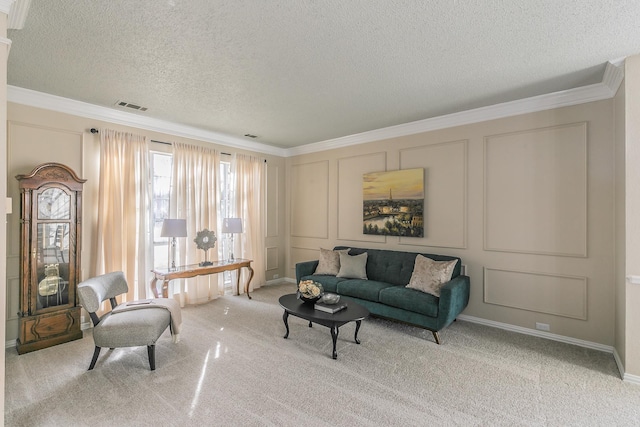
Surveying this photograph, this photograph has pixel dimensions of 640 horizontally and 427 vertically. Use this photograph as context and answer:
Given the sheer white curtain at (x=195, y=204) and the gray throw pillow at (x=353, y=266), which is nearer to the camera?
the gray throw pillow at (x=353, y=266)

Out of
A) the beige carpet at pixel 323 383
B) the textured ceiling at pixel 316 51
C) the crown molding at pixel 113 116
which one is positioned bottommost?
the beige carpet at pixel 323 383

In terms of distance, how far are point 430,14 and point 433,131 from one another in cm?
264

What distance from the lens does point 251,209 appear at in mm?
6043

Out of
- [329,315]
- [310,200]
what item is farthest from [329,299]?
[310,200]

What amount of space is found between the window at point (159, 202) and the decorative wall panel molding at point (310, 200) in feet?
8.33

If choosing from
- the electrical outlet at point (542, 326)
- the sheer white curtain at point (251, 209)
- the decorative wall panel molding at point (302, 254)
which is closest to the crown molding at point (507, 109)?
the sheer white curtain at point (251, 209)

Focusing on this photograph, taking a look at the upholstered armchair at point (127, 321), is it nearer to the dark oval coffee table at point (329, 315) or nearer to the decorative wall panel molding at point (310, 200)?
the dark oval coffee table at point (329, 315)

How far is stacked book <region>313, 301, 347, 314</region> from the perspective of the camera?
11.3ft

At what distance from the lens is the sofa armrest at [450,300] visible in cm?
352

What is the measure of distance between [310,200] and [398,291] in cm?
296

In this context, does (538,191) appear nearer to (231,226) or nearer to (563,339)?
(563,339)

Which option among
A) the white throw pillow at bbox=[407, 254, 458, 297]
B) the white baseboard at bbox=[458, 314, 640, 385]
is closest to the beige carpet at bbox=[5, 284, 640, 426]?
the white baseboard at bbox=[458, 314, 640, 385]

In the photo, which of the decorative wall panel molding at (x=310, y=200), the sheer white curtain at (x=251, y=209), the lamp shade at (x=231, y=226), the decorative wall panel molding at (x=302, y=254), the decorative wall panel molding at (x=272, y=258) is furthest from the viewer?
the decorative wall panel molding at (x=272, y=258)

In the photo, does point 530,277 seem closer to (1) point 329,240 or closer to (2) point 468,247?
(2) point 468,247
